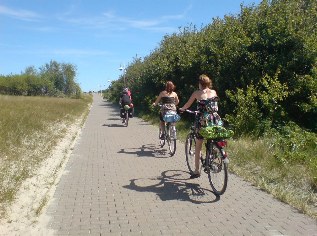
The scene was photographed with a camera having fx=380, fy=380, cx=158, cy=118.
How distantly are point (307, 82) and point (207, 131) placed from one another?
698cm

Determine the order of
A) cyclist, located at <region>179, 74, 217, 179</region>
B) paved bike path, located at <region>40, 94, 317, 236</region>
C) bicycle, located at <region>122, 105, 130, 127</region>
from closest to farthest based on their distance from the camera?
paved bike path, located at <region>40, 94, 317, 236</region> < cyclist, located at <region>179, 74, 217, 179</region> < bicycle, located at <region>122, 105, 130, 127</region>

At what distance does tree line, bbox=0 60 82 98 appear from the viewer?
9412 centimetres

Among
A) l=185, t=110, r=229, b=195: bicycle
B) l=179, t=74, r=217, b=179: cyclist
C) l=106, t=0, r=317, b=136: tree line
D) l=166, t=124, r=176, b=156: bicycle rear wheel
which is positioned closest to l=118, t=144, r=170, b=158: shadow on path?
l=166, t=124, r=176, b=156: bicycle rear wheel

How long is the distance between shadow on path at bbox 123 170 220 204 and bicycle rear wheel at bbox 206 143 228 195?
15 centimetres

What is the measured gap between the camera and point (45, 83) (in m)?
93.6

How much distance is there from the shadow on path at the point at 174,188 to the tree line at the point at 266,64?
187 inches

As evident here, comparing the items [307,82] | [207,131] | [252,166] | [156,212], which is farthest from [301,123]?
[156,212]

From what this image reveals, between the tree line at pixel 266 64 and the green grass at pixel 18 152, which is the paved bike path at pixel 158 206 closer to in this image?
the green grass at pixel 18 152

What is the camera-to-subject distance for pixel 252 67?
12734 mm

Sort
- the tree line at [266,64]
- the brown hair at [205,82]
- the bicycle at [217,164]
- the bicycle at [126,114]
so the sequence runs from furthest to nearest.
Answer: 1. the bicycle at [126,114]
2. the tree line at [266,64]
3. the brown hair at [205,82]
4. the bicycle at [217,164]

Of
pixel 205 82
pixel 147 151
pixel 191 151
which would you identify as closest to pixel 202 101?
pixel 205 82

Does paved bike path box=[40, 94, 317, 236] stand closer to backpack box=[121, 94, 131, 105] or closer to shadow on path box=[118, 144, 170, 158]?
shadow on path box=[118, 144, 170, 158]

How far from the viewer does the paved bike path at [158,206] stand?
4.67 meters

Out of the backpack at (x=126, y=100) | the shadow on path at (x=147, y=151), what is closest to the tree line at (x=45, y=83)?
the backpack at (x=126, y=100)
